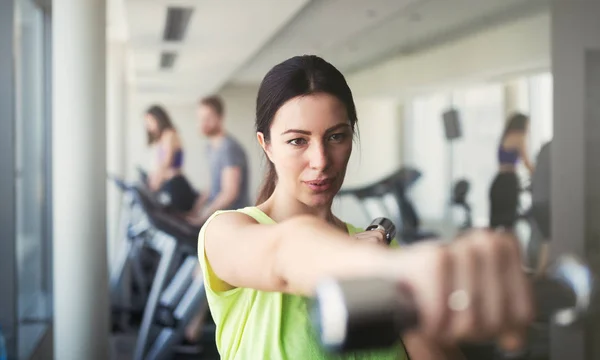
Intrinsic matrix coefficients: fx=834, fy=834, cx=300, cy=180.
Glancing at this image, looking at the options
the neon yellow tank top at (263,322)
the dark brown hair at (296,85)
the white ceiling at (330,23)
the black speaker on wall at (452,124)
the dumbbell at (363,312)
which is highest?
the white ceiling at (330,23)

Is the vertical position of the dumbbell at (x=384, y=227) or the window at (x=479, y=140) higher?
the window at (x=479, y=140)

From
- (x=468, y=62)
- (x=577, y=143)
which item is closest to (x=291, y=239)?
(x=577, y=143)

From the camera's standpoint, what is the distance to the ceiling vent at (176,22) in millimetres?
6589

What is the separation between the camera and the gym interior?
3.25 m

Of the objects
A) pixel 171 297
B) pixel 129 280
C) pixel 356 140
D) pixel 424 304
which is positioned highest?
pixel 356 140

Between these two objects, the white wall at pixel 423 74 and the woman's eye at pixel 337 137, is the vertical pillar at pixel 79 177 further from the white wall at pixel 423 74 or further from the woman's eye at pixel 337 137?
the woman's eye at pixel 337 137

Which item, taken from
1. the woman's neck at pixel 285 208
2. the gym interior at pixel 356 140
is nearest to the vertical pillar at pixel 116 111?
the gym interior at pixel 356 140

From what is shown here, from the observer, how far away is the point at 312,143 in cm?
89

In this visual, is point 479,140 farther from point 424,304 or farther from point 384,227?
point 424,304

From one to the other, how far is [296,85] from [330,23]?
16.6ft

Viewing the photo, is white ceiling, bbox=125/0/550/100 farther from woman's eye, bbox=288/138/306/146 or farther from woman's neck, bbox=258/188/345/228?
woman's eye, bbox=288/138/306/146

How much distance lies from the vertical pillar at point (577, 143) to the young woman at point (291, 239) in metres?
2.80

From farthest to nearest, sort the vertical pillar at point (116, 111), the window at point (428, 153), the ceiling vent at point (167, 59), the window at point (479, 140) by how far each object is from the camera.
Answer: the ceiling vent at point (167, 59)
the vertical pillar at point (116, 111)
the window at point (428, 153)
the window at point (479, 140)

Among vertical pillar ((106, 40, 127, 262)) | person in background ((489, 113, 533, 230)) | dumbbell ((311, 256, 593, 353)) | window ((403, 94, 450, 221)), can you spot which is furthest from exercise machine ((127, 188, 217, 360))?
vertical pillar ((106, 40, 127, 262))
